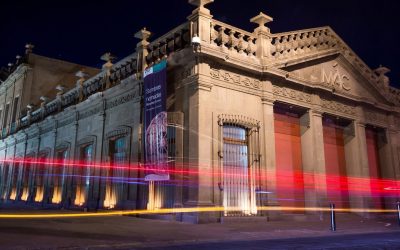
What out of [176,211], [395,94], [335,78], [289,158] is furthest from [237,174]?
[395,94]

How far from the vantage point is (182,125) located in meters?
13.6

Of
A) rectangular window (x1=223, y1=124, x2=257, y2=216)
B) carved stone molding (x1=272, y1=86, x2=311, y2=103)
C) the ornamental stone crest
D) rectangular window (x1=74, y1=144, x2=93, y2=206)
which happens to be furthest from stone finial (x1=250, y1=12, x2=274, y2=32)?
rectangular window (x1=74, y1=144, x2=93, y2=206)

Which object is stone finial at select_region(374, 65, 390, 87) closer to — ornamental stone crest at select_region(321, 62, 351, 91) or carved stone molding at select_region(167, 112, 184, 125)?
ornamental stone crest at select_region(321, 62, 351, 91)

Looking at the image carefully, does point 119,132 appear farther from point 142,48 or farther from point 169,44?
point 169,44

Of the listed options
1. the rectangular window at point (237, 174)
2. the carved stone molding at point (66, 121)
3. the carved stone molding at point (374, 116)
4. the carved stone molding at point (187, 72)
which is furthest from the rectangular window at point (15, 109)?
the carved stone molding at point (374, 116)

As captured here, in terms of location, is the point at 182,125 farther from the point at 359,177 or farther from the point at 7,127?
the point at 7,127

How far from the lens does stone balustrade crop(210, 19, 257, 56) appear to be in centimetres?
1415

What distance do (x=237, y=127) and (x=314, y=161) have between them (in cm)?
446

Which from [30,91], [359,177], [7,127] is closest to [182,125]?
[359,177]

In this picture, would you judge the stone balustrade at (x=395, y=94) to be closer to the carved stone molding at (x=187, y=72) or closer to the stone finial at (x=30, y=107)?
the carved stone molding at (x=187, y=72)

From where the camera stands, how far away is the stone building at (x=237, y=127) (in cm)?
1338

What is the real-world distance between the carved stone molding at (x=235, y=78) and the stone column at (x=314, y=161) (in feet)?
11.8

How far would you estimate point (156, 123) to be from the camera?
1391 centimetres

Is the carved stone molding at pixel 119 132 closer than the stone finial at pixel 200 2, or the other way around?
the stone finial at pixel 200 2
